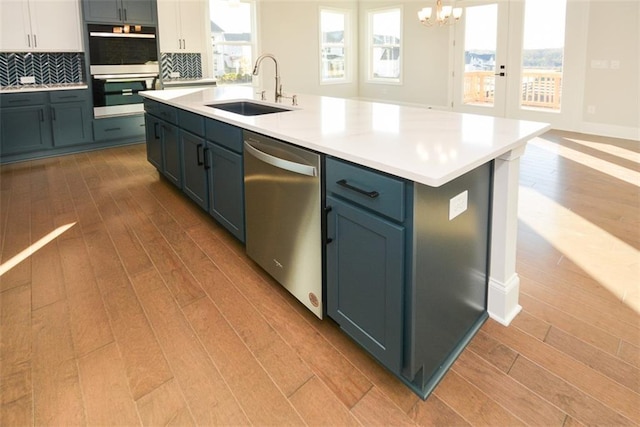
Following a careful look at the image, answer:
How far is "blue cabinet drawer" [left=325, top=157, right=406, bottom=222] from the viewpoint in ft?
4.57

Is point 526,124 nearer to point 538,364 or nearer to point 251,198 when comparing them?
point 538,364

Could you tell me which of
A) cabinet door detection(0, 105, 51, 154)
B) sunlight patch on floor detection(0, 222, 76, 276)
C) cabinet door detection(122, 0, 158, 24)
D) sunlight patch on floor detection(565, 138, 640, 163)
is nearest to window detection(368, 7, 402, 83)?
sunlight patch on floor detection(565, 138, 640, 163)

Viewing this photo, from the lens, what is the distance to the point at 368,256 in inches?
61.6

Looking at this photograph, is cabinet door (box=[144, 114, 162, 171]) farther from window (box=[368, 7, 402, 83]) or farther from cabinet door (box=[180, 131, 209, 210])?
window (box=[368, 7, 402, 83])

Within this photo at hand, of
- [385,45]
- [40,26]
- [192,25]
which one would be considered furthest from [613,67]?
[40,26]

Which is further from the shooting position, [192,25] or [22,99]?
[192,25]

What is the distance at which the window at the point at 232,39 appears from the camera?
23.0ft

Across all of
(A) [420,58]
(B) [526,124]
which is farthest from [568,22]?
(B) [526,124]

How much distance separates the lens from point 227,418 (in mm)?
1483

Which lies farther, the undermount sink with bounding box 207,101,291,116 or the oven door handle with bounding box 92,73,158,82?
the oven door handle with bounding box 92,73,158,82

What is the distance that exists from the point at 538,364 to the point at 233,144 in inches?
74.3

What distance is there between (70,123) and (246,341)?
495 cm

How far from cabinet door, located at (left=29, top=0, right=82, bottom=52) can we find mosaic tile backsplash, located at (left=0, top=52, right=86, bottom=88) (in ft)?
0.99

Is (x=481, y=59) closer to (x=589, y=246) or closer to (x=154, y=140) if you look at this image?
(x=589, y=246)
